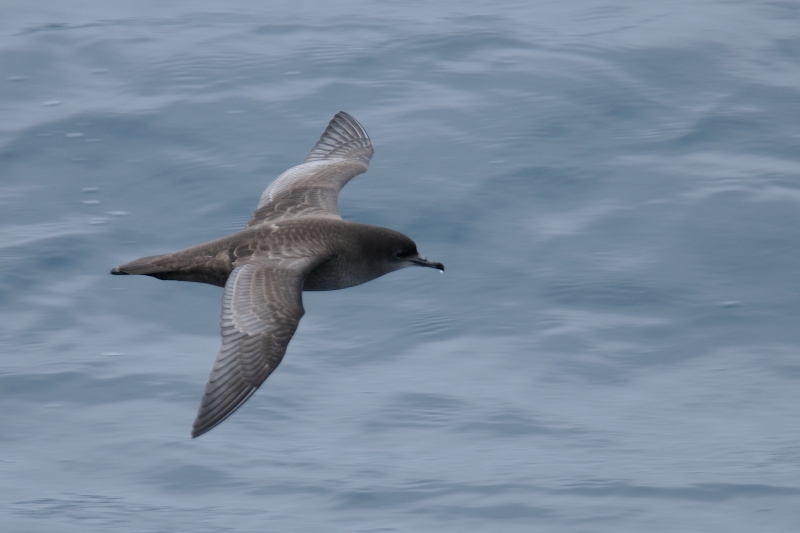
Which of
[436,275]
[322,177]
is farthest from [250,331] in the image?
[436,275]

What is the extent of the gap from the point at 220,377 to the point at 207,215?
13.4 feet

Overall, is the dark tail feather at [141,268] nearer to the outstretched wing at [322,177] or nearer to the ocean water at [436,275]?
the outstretched wing at [322,177]

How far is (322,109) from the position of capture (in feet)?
40.6

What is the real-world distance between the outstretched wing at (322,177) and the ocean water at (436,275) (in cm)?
74

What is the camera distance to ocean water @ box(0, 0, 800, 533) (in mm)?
8695

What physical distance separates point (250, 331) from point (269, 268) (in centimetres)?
53

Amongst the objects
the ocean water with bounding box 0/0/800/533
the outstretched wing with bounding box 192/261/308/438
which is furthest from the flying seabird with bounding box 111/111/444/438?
the ocean water with bounding box 0/0/800/533

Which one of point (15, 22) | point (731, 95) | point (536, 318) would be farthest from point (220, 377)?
point (15, 22)

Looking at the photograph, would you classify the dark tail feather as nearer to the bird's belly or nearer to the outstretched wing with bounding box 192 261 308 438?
the outstretched wing with bounding box 192 261 308 438

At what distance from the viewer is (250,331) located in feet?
24.2

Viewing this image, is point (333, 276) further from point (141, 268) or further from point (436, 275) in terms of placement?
point (436, 275)

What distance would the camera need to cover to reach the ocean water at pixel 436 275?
8695mm

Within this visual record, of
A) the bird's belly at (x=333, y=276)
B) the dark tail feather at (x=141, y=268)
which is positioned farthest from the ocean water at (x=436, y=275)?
the dark tail feather at (x=141, y=268)

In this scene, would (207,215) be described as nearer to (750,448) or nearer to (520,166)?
(520,166)
